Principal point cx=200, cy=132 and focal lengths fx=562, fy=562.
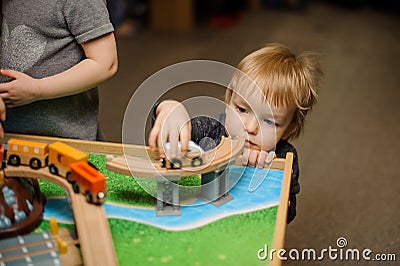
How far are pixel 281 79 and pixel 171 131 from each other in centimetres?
23

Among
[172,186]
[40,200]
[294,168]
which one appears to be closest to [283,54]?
[294,168]

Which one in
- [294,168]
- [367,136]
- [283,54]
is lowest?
[367,136]

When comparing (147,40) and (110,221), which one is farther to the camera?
(147,40)

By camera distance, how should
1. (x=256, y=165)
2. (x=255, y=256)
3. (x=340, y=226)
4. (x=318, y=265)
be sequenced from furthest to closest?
(x=340, y=226) < (x=318, y=265) < (x=256, y=165) < (x=255, y=256)

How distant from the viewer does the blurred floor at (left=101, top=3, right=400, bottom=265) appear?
1371 millimetres

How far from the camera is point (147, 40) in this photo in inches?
102

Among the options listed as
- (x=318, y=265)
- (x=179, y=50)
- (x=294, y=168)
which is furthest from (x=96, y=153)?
(x=179, y=50)

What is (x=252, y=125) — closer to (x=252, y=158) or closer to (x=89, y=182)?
(x=252, y=158)

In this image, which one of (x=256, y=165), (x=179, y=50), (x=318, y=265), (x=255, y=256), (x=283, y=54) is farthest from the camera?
(x=179, y=50)

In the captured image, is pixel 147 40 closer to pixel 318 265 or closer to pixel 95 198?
pixel 318 265

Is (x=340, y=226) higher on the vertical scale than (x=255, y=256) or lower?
lower

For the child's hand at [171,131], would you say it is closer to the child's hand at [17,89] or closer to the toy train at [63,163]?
the toy train at [63,163]

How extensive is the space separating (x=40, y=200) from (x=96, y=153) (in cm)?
13

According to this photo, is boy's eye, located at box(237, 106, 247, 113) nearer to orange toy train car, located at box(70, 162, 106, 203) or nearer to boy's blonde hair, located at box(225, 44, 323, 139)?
boy's blonde hair, located at box(225, 44, 323, 139)
